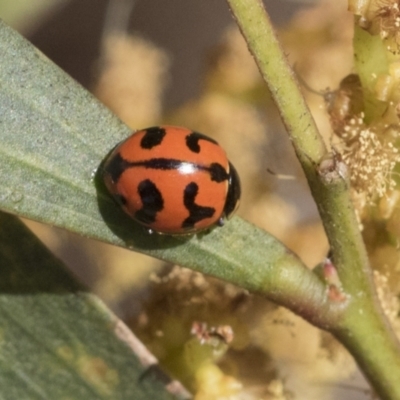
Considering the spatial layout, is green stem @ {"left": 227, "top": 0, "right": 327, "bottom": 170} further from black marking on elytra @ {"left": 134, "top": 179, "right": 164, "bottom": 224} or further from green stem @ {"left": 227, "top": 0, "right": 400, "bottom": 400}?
black marking on elytra @ {"left": 134, "top": 179, "right": 164, "bottom": 224}

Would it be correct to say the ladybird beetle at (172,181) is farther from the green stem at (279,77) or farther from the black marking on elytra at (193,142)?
the green stem at (279,77)

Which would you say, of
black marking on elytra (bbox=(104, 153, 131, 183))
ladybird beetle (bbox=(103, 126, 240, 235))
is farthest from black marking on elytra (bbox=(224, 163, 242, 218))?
black marking on elytra (bbox=(104, 153, 131, 183))

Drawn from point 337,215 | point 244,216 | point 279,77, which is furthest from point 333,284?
point 244,216

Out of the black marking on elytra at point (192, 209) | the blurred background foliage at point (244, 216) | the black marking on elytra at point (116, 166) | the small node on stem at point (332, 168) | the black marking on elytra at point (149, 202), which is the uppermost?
the small node on stem at point (332, 168)

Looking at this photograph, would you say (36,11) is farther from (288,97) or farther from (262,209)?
(288,97)

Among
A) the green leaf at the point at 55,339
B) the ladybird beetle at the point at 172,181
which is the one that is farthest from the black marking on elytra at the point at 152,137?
the green leaf at the point at 55,339

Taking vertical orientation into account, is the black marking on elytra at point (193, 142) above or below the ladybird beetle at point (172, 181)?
above

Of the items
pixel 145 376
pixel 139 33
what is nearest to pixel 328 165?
pixel 145 376
